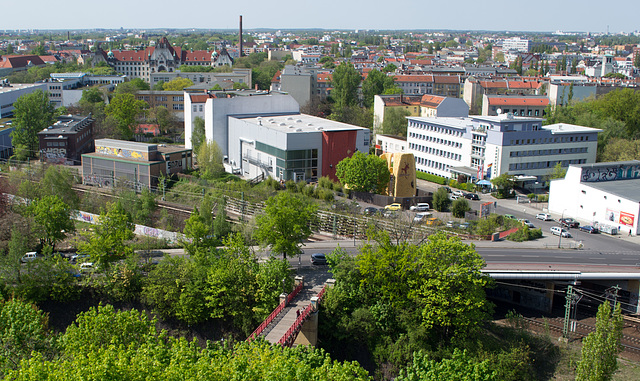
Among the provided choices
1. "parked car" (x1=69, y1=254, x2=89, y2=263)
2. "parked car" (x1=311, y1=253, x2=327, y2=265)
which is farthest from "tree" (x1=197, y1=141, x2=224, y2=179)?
"parked car" (x1=311, y1=253, x2=327, y2=265)

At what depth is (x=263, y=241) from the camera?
28141 mm

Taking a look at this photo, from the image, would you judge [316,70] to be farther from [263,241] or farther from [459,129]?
[263,241]

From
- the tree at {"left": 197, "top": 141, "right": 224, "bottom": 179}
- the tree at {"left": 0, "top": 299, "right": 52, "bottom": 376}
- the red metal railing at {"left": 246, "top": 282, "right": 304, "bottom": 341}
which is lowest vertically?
the red metal railing at {"left": 246, "top": 282, "right": 304, "bottom": 341}

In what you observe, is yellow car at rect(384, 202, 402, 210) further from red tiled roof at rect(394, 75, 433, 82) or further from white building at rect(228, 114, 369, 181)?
red tiled roof at rect(394, 75, 433, 82)

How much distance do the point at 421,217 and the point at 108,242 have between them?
1707cm

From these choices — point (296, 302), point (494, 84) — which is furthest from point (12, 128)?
point (494, 84)

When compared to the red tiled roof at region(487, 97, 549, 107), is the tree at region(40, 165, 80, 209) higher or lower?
lower

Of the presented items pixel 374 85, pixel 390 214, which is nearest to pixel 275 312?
pixel 390 214

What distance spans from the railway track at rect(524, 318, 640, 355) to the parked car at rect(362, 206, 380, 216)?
11.1 meters

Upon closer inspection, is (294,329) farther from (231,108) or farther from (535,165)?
(231,108)

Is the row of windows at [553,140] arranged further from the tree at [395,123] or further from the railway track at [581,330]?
the railway track at [581,330]

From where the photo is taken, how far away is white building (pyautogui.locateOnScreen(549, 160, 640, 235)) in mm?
34938

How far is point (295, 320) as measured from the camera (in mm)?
24016

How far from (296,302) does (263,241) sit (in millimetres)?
3542
